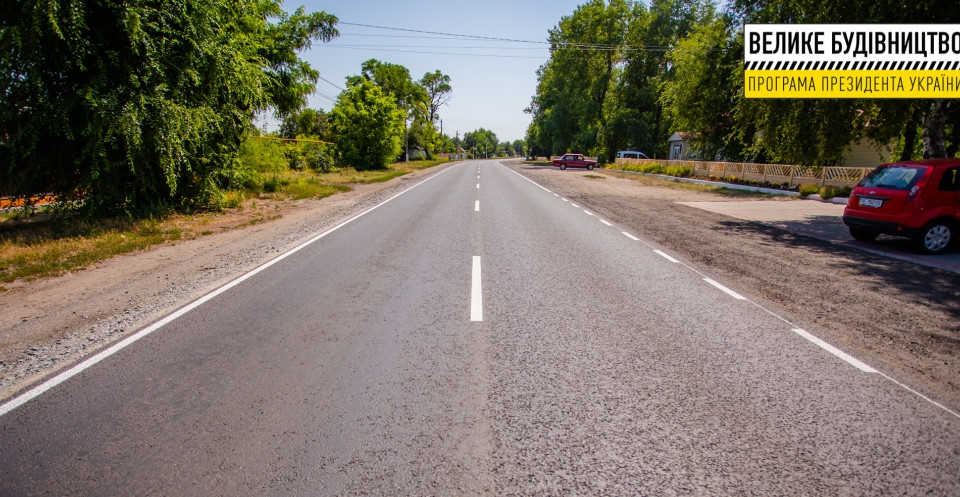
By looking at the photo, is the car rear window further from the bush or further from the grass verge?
the bush

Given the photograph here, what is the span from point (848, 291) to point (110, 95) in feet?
47.9

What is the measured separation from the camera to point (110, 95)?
34.6 feet

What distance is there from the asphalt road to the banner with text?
943 centimetres

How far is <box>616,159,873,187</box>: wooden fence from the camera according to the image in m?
19.3

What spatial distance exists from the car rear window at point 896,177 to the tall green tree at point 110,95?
50.8 feet

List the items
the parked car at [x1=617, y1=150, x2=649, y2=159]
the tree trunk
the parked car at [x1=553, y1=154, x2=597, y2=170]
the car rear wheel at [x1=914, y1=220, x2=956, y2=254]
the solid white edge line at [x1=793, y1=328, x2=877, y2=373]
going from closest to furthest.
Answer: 1. the solid white edge line at [x1=793, y1=328, x2=877, y2=373]
2. the car rear wheel at [x1=914, y1=220, x2=956, y2=254]
3. the tree trunk
4. the parked car at [x1=553, y1=154, x2=597, y2=170]
5. the parked car at [x1=617, y1=150, x2=649, y2=159]

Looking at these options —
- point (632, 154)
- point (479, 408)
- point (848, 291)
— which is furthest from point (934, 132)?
point (632, 154)

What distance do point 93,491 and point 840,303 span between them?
7.19m

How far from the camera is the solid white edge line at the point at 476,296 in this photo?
5.14 meters

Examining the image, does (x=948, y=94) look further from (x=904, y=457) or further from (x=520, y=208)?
(x=904, y=457)

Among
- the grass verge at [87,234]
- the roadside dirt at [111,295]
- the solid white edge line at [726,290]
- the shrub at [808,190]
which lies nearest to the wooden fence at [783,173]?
the shrub at [808,190]

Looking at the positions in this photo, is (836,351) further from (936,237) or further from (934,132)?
(934,132)

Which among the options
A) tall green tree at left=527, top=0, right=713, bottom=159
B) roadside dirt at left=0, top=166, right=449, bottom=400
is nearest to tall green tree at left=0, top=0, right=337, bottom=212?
roadside dirt at left=0, top=166, right=449, bottom=400

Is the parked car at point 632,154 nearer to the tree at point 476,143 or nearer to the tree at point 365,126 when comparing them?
the tree at point 365,126
